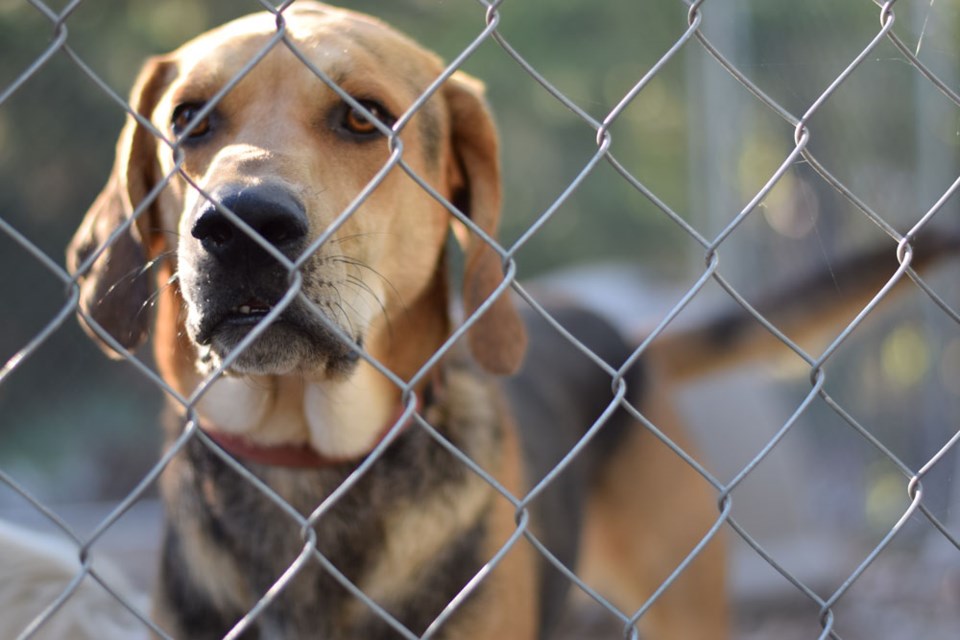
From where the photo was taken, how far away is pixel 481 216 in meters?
2.46

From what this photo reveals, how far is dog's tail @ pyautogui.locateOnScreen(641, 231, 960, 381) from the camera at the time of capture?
3.20m

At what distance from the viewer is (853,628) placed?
4754 millimetres

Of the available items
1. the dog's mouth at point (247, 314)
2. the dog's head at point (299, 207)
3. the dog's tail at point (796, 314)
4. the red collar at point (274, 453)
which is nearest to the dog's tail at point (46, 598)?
the red collar at point (274, 453)

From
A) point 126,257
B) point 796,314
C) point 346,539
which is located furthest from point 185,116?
point 796,314

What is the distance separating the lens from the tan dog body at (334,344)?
1.98m

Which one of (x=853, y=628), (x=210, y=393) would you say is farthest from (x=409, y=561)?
(x=853, y=628)

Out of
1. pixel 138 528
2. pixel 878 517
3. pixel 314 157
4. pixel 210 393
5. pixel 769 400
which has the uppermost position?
pixel 314 157

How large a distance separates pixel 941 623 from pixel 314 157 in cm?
410

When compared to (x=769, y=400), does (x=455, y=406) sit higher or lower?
higher

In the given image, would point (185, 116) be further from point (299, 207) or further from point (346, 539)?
point (346, 539)

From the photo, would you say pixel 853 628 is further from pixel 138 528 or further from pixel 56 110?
pixel 56 110

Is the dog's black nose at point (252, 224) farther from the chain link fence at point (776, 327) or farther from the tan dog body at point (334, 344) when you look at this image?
the chain link fence at point (776, 327)

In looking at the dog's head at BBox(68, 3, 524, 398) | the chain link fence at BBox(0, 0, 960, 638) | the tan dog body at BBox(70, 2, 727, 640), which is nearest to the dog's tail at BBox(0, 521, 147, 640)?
the tan dog body at BBox(70, 2, 727, 640)

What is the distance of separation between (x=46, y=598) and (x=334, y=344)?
1.11 metres
